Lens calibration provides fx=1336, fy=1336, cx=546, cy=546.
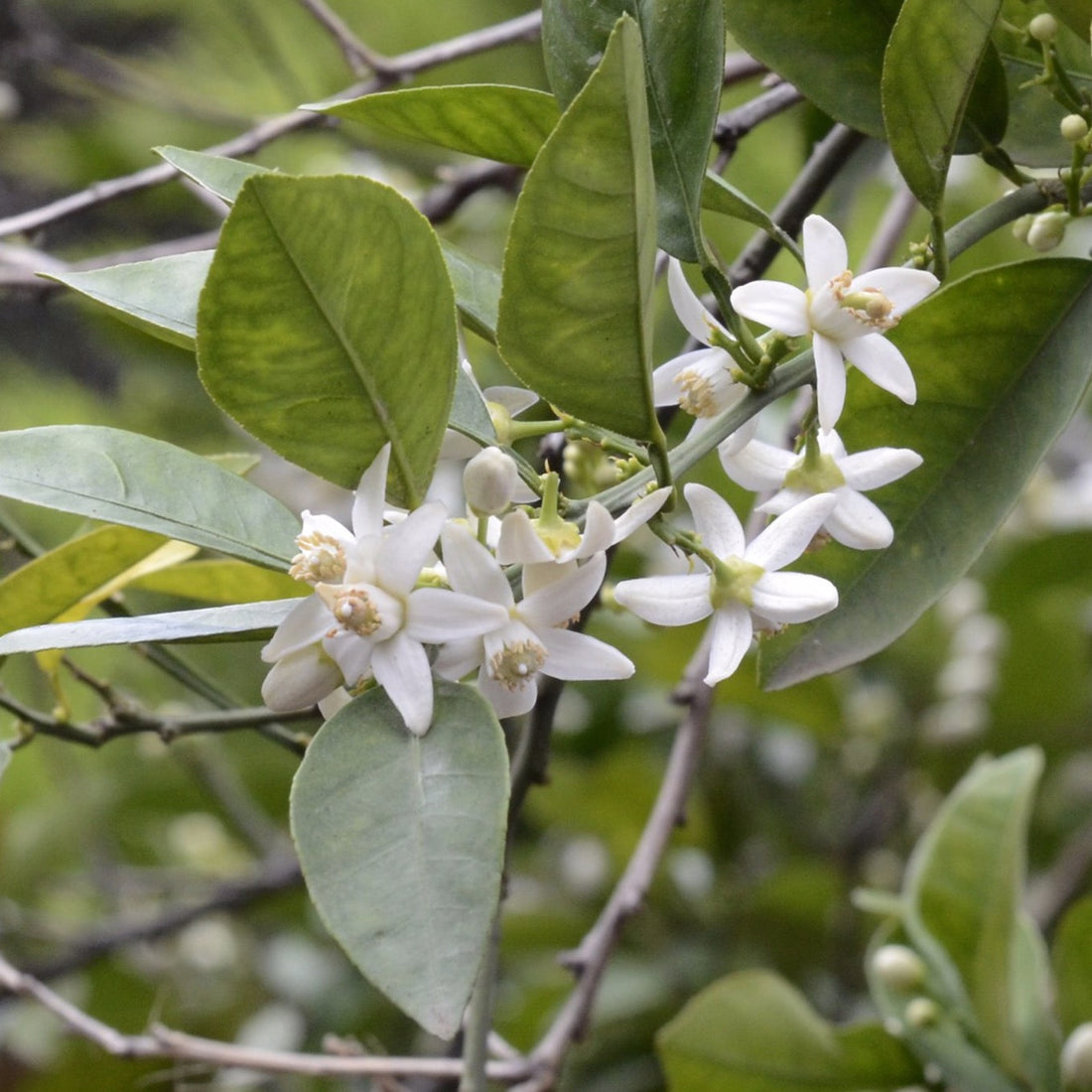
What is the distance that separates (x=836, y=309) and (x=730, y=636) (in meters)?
0.15

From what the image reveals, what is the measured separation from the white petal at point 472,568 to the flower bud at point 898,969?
75 cm

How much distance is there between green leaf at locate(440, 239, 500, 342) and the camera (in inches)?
26.4

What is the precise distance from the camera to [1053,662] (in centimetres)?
188

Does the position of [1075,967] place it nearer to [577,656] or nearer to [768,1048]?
[768,1048]

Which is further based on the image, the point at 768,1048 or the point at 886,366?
the point at 768,1048

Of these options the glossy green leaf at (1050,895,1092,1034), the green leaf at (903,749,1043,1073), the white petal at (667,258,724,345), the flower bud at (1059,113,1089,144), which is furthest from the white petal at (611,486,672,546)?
the glossy green leaf at (1050,895,1092,1034)

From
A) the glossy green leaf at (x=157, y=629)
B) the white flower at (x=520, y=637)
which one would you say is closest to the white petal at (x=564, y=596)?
the white flower at (x=520, y=637)

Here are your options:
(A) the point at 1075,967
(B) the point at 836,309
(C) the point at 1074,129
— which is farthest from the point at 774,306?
(A) the point at 1075,967

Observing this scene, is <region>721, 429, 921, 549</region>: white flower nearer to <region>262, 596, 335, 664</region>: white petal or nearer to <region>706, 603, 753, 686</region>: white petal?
<region>706, 603, 753, 686</region>: white petal

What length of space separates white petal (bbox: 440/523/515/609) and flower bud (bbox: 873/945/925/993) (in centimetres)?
75

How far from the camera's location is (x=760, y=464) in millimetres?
658

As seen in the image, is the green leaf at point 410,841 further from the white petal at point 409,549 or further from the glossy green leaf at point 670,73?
the glossy green leaf at point 670,73

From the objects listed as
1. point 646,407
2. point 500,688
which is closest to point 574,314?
point 646,407

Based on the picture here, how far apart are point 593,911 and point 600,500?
1449 mm
